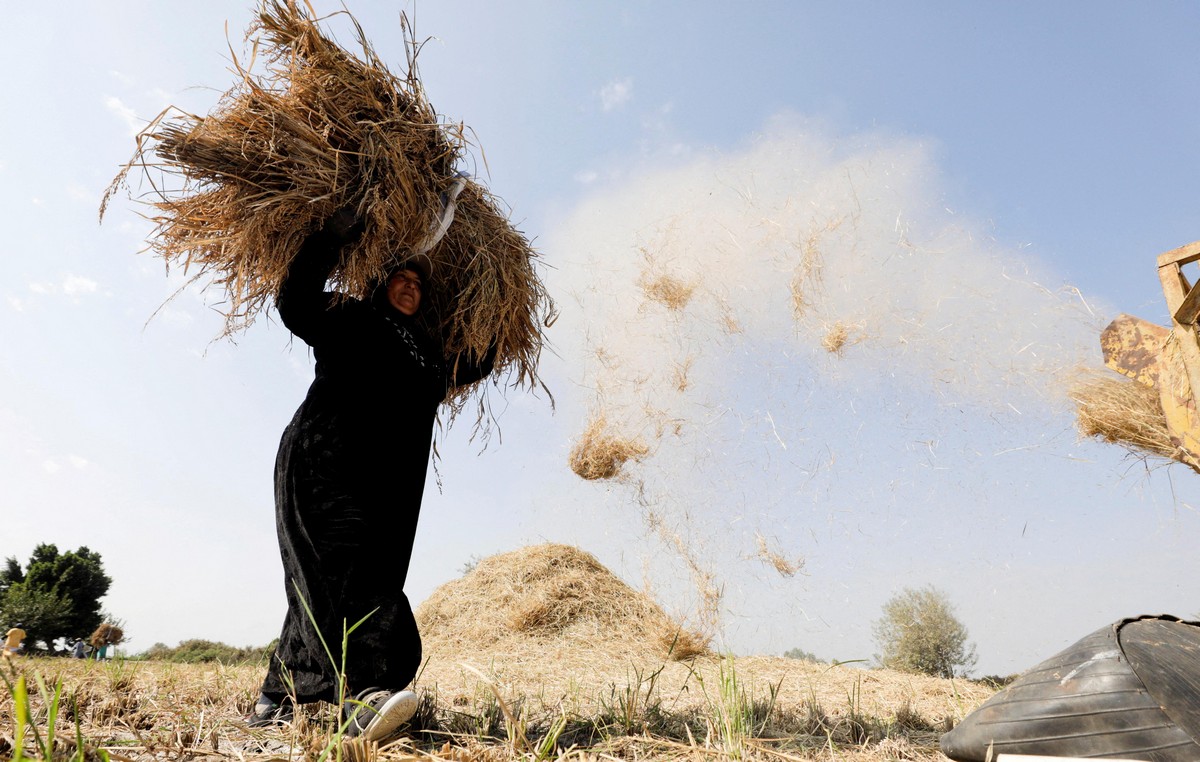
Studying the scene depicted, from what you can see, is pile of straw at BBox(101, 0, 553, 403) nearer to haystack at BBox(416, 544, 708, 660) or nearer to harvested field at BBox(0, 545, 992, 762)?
harvested field at BBox(0, 545, 992, 762)

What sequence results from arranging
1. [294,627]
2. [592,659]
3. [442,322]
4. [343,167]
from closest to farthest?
[294,627]
[343,167]
[442,322]
[592,659]

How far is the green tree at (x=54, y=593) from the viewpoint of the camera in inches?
464

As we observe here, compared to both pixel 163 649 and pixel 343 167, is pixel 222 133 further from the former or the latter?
pixel 163 649

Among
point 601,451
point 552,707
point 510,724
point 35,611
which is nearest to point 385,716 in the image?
point 510,724

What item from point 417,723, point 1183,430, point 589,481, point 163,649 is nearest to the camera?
point 417,723

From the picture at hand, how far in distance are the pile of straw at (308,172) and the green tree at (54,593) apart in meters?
12.4

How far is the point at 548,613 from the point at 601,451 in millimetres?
2571

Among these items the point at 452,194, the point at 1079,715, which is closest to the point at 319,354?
the point at 452,194

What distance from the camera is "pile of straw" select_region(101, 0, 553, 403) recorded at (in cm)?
255

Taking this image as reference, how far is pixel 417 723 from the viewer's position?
221 centimetres

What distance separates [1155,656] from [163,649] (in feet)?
36.5

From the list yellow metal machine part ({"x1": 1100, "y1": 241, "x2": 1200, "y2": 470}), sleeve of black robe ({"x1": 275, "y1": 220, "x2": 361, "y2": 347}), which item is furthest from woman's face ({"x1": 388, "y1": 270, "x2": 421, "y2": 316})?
yellow metal machine part ({"x1": 1100, "y1": 241, "x2": 1200, "y2": 470})

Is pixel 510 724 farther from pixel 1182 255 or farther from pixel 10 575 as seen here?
pixel 10 575

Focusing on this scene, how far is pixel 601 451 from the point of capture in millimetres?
4344
